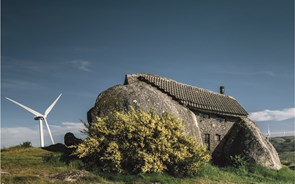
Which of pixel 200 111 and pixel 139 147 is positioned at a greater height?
pixel 200 111

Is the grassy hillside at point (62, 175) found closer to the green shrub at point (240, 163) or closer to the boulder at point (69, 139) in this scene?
the green shrub at point (240, 163)

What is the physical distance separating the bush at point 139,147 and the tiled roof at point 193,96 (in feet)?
33.6

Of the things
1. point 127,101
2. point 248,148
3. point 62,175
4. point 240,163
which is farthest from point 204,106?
point 62,175

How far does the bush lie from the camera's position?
55.9 feet

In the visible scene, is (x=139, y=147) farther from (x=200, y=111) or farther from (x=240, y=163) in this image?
(x=200, y=111)

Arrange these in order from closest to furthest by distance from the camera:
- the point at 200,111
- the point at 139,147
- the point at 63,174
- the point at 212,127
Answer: the point at 63,174 < the point at 139,147 < the point at 200,111 < the point at 212,127

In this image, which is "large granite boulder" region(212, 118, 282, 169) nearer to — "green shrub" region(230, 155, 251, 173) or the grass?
"green shrub" region(230, 155, 251, 173)

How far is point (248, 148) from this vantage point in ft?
86.2

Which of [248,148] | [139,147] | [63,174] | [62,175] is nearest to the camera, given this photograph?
[62,175]

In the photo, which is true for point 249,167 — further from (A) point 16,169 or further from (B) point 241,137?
(A) point 16,169

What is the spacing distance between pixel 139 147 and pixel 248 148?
12082 mm

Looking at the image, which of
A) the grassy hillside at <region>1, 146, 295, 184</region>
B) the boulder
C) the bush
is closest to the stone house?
the bush

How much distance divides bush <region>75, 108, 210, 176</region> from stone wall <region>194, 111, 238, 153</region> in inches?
502

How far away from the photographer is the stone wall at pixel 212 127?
31281 mm
